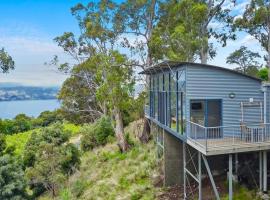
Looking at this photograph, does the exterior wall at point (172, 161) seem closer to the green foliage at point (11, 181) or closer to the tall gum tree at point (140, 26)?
the green foliage at point (11, 181)

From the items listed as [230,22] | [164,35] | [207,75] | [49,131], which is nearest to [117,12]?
[164,35]

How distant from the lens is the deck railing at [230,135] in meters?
14.4

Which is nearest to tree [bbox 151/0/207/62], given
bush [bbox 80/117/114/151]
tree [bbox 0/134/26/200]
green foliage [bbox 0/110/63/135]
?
bush [bbox 80/117/114/151]

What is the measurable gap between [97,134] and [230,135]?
21.4m

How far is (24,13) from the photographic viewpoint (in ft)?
146

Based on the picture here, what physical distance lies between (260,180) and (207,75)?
4.88m

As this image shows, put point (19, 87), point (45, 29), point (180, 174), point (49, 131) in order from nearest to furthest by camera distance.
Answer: point (180, 174)
point (49, 131)
point (45, 29)
point (19, 87)

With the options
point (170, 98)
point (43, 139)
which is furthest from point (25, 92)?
Result: point (170, 98)

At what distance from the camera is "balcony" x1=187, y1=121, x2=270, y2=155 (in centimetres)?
1370

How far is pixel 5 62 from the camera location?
22969 millimetres

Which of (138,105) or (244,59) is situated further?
(244,59)

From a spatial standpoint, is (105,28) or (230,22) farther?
(105,28)

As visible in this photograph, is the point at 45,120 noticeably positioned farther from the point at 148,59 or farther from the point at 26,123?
the point at 148,59

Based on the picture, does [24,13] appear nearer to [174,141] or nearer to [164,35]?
[164,35]
